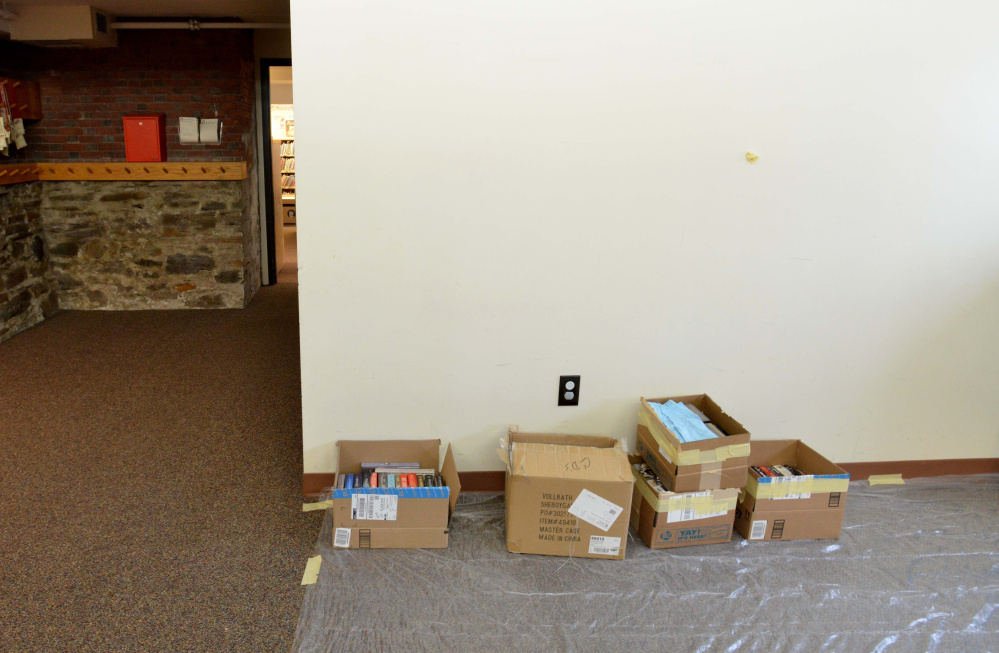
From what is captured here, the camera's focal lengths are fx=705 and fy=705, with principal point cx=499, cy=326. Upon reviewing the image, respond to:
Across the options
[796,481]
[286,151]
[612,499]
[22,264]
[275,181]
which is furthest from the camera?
[286,151]

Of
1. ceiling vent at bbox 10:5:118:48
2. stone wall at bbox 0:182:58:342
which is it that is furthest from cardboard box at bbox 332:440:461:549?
Answer: ceiling vent at bbox 10:5:118:48

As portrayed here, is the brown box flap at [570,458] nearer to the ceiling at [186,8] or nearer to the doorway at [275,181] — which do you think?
the doorway at [275,181]

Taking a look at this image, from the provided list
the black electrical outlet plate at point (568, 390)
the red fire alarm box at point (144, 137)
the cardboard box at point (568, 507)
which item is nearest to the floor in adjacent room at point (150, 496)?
the cardboard box at point (568, 507)

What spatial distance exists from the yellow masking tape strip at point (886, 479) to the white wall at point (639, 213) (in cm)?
18

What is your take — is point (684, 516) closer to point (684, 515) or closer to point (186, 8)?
point (684, 515)

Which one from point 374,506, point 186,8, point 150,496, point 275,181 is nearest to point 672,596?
point 374,506

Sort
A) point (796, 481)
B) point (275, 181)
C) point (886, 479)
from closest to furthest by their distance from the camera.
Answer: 1. point (796, 481)
2. point (886, 479)
3. point (275, 181)

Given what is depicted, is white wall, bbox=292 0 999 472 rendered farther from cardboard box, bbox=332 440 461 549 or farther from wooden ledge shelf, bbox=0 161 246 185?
wooden ledge shelf, bbox=0 161 246 185

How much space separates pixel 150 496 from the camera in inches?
97.8

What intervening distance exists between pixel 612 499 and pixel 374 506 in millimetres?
733

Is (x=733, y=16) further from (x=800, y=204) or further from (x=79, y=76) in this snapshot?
(x=79, y=76)

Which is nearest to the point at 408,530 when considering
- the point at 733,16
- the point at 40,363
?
the point at 733,16

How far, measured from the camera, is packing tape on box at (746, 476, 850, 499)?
89.2 inches

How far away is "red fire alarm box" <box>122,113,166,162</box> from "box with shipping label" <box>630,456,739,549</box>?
4120 millimetres
